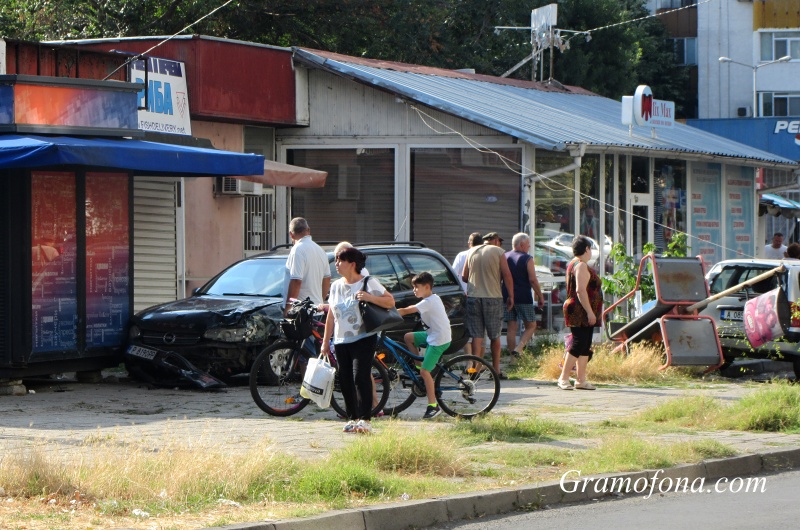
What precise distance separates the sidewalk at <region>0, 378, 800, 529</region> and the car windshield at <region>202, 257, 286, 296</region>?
1.26 m

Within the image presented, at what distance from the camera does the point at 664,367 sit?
15.5 meters

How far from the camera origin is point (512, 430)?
1059 centimetres

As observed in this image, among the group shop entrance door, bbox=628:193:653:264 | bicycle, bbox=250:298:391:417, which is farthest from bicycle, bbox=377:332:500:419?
shop entrance door, bbox=628:193:653:264

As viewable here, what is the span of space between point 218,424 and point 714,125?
42.1m

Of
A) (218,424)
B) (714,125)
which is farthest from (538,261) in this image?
(714,125)

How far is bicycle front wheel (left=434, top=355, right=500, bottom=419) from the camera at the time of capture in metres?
11.8

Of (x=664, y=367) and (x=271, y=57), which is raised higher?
(x=271, y=57)

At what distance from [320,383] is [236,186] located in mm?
10387

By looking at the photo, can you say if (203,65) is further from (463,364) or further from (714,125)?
(714,125)

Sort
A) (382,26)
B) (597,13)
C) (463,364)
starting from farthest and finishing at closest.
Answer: (597,13) → (382,26) → (463,364)

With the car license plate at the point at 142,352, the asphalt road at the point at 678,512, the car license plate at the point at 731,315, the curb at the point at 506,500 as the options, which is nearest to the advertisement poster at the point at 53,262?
the car license plate at the point at 142,352

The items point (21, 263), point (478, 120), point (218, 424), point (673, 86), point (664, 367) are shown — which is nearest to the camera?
point (218, 424)

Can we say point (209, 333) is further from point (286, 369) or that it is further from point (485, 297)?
point (485, 297)

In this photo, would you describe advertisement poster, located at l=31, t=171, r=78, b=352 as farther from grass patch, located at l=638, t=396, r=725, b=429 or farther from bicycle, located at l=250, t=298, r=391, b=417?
grass patch, located at l=638, t=396, r=725, b=429
